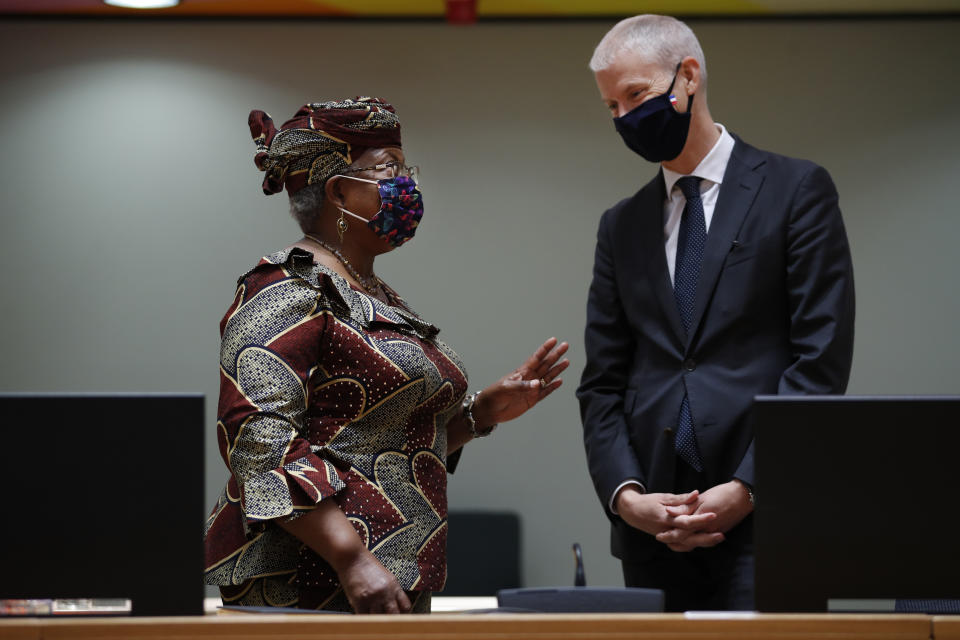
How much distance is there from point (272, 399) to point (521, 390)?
723 mm

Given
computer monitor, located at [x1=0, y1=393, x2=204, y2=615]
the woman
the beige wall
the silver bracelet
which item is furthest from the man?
the beige wall

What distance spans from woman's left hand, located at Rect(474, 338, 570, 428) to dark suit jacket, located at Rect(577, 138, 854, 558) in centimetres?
15

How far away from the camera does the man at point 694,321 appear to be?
7.40 ft

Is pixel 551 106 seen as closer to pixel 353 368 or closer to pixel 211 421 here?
pixel 211 421

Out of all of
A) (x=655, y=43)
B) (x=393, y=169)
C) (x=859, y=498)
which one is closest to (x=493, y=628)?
(x=859, y=498)

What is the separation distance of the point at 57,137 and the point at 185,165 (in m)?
0.61

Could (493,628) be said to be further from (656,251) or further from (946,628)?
(656,251)

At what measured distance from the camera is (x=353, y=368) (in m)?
2.06

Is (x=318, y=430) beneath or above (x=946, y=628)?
above

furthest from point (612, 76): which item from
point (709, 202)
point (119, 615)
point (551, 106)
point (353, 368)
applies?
point (551, 106)

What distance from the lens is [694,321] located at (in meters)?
2.34

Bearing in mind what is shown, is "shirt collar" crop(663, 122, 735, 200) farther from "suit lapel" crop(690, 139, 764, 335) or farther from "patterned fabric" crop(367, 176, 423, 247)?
"patterned fabric" crop(367, 176, 423, 247)

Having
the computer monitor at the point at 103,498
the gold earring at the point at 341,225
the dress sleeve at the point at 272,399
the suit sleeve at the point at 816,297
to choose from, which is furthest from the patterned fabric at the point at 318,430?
the suit sleeve at the point at 816,297

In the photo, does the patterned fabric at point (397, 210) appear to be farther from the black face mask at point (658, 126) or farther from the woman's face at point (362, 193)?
the black face mask at point (658, 126)
